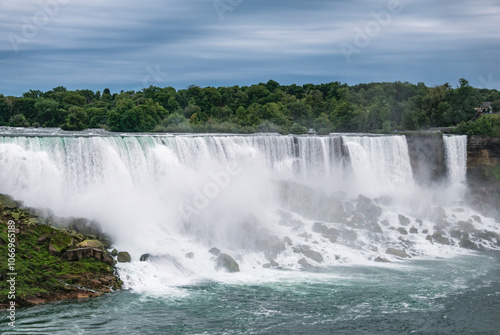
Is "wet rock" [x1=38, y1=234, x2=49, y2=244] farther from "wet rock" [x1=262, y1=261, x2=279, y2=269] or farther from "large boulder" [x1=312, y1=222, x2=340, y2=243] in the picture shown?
"large boulder" [x1=312, y1=222, x2=340, y2=243]

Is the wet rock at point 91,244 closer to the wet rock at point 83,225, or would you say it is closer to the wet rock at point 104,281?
the wet rock at point 83,225

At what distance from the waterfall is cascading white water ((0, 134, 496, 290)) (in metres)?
8.61

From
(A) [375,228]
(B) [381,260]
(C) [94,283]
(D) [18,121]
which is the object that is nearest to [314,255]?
(B) [381,260]

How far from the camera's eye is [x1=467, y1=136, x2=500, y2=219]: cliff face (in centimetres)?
4456

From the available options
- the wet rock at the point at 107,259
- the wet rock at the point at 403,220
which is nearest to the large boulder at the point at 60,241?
the wet rock at the point at 107,259

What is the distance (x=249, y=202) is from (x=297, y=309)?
45.9ft

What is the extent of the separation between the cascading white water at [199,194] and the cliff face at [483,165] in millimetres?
9711

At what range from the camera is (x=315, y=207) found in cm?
3556

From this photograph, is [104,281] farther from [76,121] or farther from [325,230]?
[76,121]

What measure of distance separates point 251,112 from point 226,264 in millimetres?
44521

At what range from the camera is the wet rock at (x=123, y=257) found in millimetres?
25156

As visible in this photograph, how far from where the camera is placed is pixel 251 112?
69750 millimetres

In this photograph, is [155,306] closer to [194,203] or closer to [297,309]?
[297,309]

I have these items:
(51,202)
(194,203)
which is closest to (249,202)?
(194,203)
